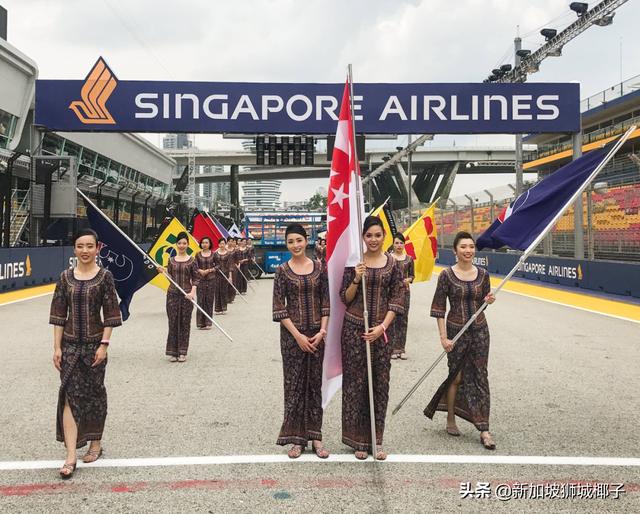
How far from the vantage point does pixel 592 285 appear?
1625 cm

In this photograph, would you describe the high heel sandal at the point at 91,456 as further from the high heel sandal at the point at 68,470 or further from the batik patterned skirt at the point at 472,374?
the batik patterned skirt at the point at 472,374

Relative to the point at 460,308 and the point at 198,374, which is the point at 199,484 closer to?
the point at 460,308

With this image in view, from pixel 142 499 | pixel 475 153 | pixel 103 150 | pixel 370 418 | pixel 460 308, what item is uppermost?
pixel 475 153

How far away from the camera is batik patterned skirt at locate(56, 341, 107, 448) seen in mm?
3863

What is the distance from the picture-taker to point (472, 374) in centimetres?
440

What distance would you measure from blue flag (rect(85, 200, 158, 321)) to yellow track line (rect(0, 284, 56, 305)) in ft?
27.0

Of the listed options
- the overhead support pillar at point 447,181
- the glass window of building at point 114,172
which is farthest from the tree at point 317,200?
the glass window of building at point 114,172

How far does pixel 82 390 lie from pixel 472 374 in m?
2.86

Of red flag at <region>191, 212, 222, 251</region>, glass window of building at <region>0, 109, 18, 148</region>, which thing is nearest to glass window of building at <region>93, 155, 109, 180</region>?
glass window of building at <region>0, 109, 18, 148</region>

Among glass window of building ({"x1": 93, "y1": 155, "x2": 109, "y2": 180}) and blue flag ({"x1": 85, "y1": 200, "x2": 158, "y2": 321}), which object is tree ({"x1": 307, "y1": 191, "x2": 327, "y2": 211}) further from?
blue flag ({"x1": 85, "y1": 200, "x2": 158, "y2": 321})

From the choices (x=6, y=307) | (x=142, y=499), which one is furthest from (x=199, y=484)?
(x=6, y=307)

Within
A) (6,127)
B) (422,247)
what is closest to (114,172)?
(6,127)

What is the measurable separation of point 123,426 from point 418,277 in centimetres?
672

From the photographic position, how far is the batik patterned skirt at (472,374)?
14.2ft
